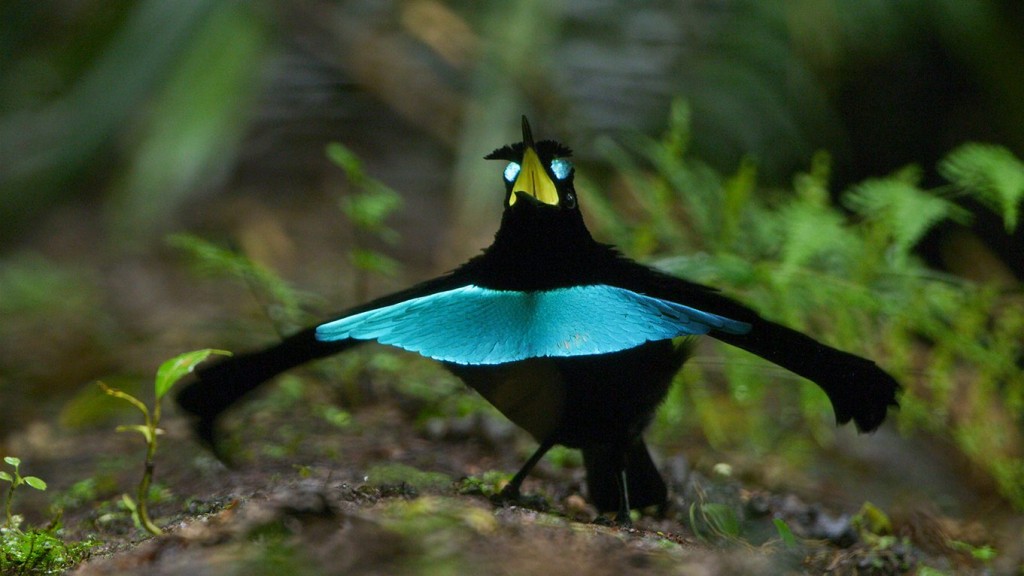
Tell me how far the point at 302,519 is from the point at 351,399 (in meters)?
1.71

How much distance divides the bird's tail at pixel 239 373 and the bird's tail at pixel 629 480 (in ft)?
2.21

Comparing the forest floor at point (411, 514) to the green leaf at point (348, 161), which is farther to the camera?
the green leaf at point (348, 161)

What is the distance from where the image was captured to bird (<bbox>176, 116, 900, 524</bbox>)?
6.16 ft

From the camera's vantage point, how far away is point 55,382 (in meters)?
4.09

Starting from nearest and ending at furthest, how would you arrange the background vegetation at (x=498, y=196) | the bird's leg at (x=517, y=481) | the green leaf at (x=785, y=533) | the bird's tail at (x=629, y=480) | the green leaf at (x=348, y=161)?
the green leaf at (x=785, y=533) < the bird's leg at (x=517, y=481) < the bird's tail at (x=629, y=480) < the green leaf at (x=348, y=161) < the background vegetation at (x=498, y=196)

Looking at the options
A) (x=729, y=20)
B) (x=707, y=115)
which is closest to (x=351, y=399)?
(x=707, y=115)

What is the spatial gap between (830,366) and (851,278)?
59.4 inches

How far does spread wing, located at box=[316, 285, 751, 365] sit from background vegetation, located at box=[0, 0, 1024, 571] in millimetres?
765

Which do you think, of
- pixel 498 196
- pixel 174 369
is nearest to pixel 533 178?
pixel 174 369

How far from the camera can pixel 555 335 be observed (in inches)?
72.8

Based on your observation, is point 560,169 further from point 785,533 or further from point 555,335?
point 785,533

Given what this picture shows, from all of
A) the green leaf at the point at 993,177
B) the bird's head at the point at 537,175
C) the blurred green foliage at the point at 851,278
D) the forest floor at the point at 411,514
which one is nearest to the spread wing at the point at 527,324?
the bird's head at the point at 537,175

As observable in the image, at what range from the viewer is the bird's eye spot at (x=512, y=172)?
6.68 ft

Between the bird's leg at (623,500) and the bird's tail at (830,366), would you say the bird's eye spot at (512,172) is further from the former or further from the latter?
the bird's leg at (623,500)
